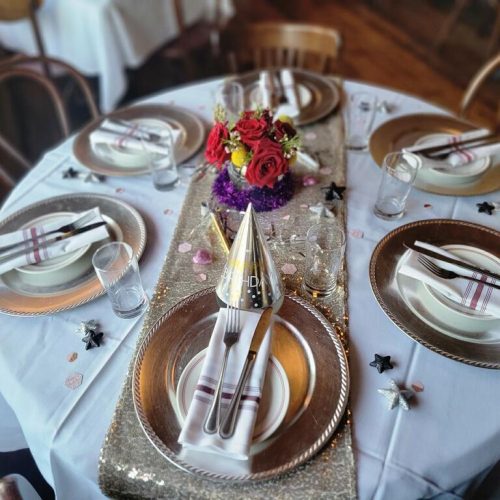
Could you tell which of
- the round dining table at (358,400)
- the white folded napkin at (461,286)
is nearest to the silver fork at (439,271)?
the white folded napkin at (461,286)

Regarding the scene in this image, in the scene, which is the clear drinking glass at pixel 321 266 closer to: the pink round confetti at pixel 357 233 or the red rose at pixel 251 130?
the pink round confetti at pixel 357 233

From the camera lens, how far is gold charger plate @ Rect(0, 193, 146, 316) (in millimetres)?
848

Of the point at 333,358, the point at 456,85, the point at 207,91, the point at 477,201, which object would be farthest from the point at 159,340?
the point at 456,85

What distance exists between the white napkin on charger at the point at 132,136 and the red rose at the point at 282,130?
1.07 feet

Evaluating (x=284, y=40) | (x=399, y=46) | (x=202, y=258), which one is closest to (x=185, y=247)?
(x=202, y=258)

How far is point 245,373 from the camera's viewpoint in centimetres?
69

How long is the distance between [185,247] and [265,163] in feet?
0.81

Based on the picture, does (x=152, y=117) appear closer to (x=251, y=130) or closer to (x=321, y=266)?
(x=251, y=130)

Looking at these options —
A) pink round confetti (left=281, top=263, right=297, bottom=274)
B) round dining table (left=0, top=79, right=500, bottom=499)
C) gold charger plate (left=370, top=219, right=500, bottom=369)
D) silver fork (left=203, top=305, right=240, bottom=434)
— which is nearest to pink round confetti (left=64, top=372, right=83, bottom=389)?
round dining table (left=0, top=79, right=500, bottom=499)

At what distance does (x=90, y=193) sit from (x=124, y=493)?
2.23 ft

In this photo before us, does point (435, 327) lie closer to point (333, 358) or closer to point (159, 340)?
point (333, 358)

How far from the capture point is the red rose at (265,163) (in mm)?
904

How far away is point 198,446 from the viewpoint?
2.03 ft

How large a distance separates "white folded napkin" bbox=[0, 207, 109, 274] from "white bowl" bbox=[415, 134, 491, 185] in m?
0.75
